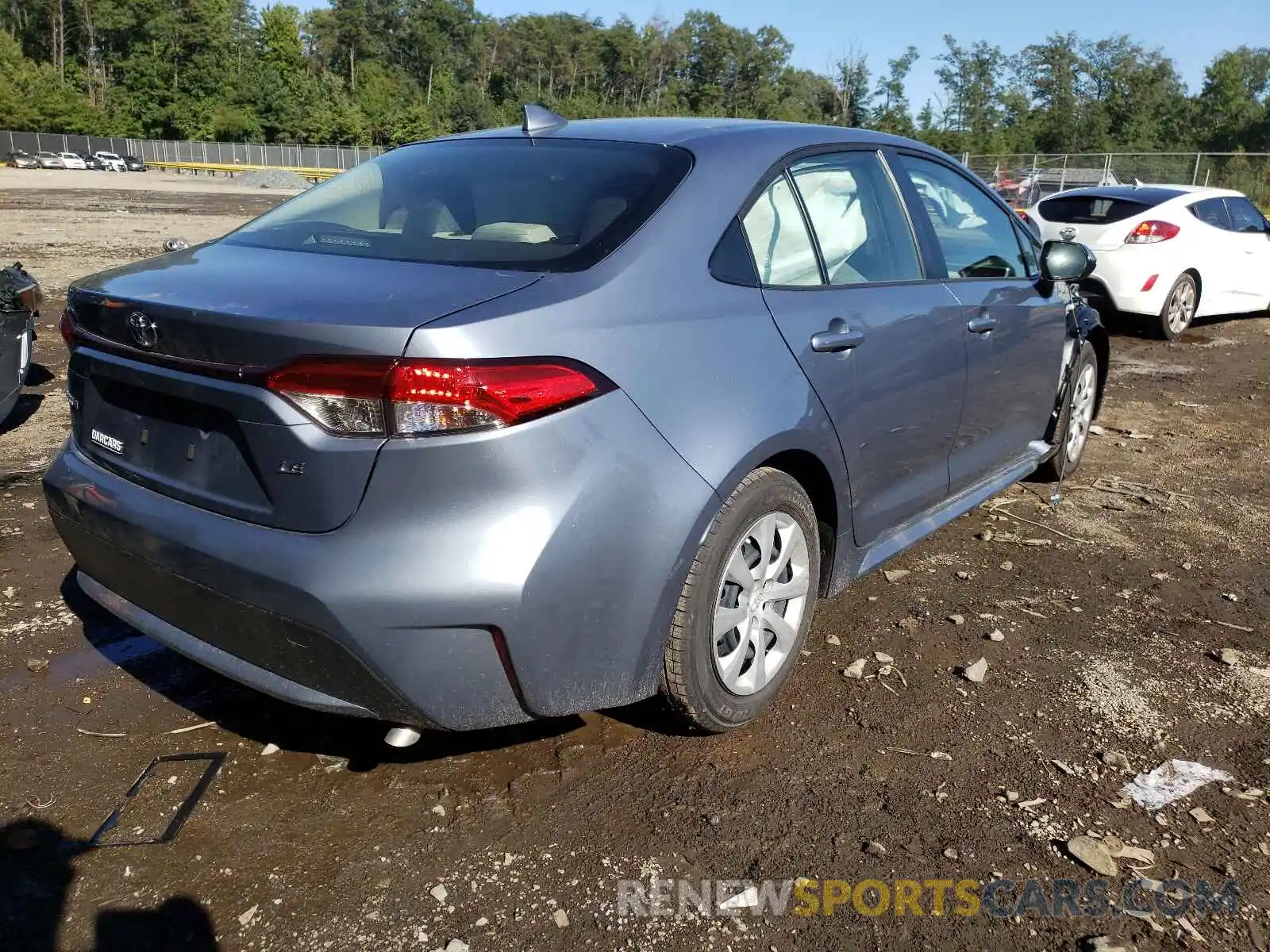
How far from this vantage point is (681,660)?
8.89ft

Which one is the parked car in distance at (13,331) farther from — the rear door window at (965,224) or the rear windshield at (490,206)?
the rear door window at (965,224)

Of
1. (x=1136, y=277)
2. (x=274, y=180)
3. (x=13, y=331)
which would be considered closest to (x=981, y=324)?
(x=13, y=331)

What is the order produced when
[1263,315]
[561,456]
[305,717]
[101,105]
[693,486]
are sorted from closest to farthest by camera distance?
[561,456]
[693,486]
[305,717]
[1263,315]
[101,105]

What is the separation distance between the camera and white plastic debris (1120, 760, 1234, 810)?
278cm

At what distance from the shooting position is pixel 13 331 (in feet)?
19.3

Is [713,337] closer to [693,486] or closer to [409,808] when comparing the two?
[693,486]

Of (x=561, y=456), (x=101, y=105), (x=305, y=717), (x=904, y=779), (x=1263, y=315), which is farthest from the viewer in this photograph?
(x=101, y=105)

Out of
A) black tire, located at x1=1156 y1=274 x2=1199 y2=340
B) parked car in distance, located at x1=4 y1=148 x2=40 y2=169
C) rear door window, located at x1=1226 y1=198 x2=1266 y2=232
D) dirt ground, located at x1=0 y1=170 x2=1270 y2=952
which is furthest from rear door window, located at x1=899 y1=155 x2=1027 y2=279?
parked car in distance, located at x1=4 y1=148 x2=40 y2=169

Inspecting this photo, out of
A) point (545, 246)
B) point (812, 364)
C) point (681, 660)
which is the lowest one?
point (681, 660)

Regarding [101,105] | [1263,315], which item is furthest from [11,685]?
[101,105]

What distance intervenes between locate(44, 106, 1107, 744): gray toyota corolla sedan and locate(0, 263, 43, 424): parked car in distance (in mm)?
3211

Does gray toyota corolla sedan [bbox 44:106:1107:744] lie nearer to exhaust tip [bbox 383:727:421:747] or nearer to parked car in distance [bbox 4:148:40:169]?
exhaust tip [bbox 383:727:421:747]

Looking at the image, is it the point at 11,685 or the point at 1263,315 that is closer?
the point at 11,685

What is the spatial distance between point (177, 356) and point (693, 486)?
48.7 inches
